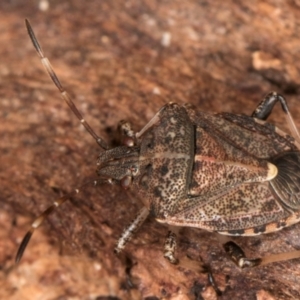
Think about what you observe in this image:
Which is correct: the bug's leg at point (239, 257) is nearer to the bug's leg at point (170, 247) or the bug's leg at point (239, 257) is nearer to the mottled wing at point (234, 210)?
the mottled wing at point (234, 210)

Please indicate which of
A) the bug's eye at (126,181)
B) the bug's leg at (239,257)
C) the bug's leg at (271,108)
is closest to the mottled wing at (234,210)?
the bug's leg at (239,257)

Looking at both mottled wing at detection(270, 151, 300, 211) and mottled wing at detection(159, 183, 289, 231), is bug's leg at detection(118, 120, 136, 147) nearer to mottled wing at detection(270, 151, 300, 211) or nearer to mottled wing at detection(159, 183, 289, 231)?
mottled wing at detection(159, 183, 289, 231)

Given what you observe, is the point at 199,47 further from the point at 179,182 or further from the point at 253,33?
Result: the point at 179,182

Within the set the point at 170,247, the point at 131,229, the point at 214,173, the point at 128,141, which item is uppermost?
the point at 214,173

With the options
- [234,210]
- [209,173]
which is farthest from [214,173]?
[234,210]

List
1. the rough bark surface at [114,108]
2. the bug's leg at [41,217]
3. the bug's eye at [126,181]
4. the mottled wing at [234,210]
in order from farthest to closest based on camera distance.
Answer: the bug's eye at [126,181]
the mottled wing at [234,210]
the rough bark surface at [114,108]
the bug's leg at [41,217]

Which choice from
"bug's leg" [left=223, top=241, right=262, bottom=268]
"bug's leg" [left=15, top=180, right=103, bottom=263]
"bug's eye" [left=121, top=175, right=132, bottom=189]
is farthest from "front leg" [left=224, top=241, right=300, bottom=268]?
"bug's leg" [left=15, top=180, right=103, bottom=263]

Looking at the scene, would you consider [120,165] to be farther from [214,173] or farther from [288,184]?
[288,184]

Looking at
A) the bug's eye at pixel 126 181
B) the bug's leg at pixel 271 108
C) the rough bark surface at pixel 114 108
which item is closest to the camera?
the rough bark surface at pixel 114 108
